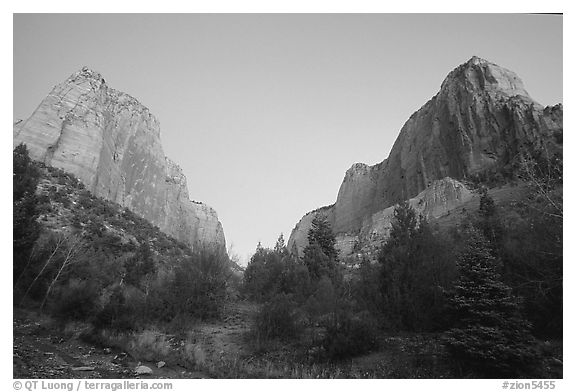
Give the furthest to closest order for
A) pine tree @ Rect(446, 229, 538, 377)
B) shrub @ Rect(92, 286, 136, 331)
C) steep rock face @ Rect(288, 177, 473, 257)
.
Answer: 1. steep rock face @ Rect(288, 177, 473, 257)
2. shrub @ Rect(92, 286, 136, 331)
3. pine tree @ Rect(446, 229, 538, 377)

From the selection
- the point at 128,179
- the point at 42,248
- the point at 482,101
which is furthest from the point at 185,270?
the point at 482,101

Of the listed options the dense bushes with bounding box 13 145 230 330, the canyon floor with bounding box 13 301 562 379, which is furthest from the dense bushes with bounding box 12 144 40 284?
the canyon floor with bounding box 13 301 562 379

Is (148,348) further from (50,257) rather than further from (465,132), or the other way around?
(465,132)

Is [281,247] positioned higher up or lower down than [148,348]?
higher up

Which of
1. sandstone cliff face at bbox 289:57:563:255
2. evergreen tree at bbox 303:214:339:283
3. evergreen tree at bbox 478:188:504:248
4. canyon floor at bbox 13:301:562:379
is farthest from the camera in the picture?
sandstone cliff face at bbox 289:57:563:255

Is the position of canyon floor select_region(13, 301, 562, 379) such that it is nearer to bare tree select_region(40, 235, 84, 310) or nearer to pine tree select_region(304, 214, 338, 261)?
bare tree select_region(40, 235, 84, 310)

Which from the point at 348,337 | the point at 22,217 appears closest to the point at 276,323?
the point at 348,337

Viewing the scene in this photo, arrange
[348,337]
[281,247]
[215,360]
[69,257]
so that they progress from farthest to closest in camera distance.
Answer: [281,247] → [69,257] → [348,337] → [215,360]

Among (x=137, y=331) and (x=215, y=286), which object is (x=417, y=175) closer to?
(x=215, y=286)
